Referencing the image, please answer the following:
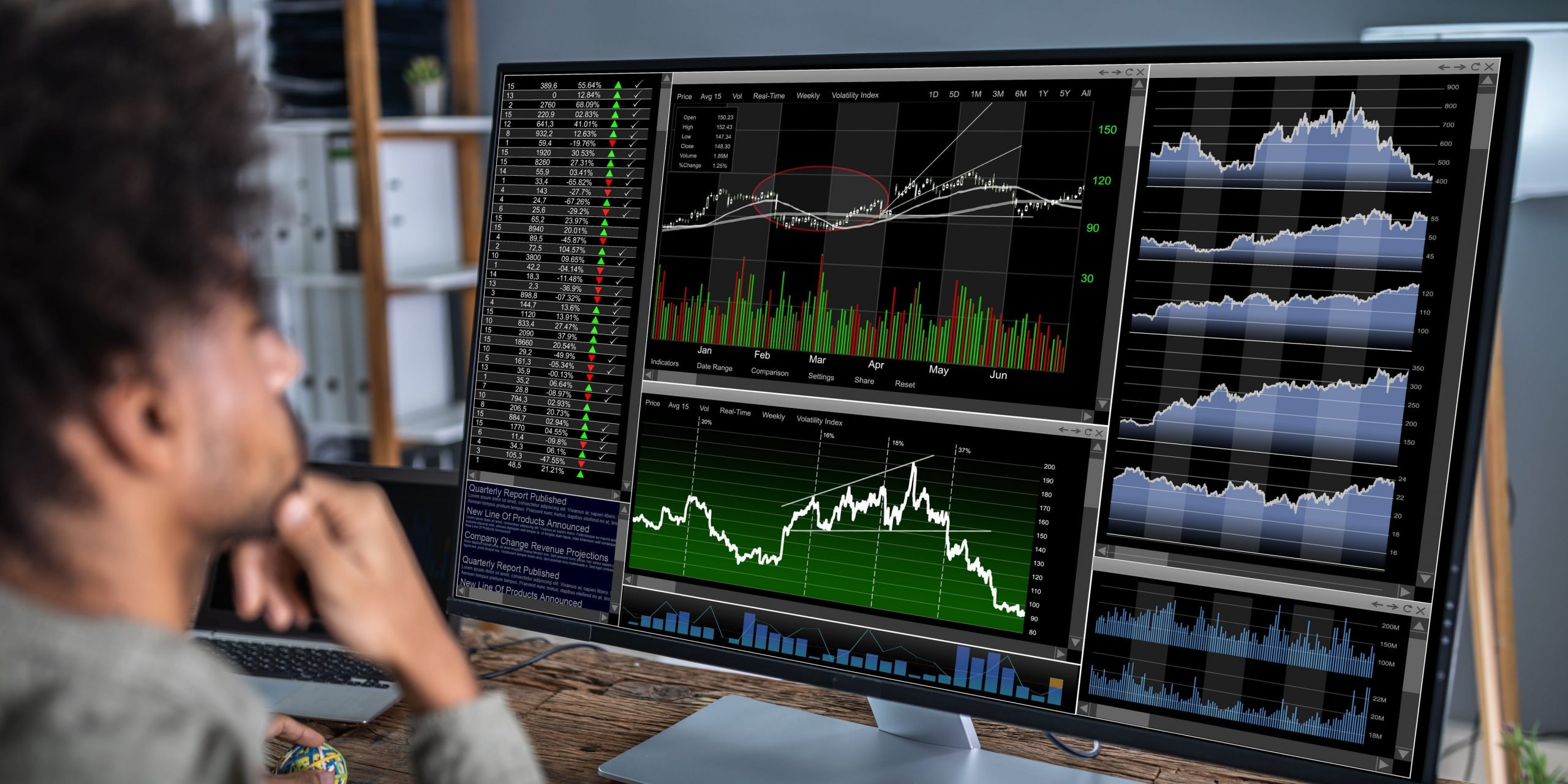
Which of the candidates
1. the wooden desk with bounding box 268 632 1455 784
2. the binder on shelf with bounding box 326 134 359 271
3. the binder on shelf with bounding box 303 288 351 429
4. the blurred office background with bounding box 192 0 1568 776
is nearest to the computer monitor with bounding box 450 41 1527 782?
the wooden desk with bounding box 268 632 1455 784

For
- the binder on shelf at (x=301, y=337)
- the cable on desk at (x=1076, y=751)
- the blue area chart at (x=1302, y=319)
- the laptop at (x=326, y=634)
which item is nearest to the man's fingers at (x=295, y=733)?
the laptop at (x=326, y=634)

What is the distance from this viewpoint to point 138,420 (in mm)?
459

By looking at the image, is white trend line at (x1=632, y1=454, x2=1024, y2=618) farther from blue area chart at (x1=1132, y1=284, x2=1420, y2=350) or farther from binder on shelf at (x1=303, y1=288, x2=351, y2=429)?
binder on shelf at (x1=303, y1=288, x2=351, y2=429)

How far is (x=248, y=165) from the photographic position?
0.48 meters

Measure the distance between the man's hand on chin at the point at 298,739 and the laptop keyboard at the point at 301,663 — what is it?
0.38 ft

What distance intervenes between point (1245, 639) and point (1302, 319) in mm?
220

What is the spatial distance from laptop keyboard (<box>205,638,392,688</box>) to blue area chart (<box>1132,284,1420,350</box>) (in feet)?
2.64

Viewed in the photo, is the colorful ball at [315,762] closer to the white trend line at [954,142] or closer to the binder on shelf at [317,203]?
the white trend line at [954,142]

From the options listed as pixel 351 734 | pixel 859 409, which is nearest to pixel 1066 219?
pixel 859 409

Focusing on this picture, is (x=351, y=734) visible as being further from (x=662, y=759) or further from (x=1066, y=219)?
(x=1066, y=219)

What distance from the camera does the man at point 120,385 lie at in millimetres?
420

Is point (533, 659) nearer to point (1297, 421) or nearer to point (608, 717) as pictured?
point (608, 717)

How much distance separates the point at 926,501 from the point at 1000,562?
0.23 ft

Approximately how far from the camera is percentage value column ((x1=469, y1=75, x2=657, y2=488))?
0.95 metres
